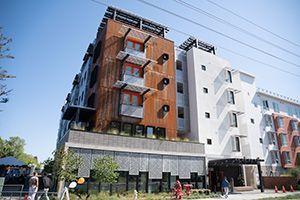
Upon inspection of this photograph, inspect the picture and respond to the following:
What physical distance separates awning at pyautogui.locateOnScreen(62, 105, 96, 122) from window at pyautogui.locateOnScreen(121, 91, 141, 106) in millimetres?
3496

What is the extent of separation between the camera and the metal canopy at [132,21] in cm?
2664

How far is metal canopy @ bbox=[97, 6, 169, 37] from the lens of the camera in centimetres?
2664

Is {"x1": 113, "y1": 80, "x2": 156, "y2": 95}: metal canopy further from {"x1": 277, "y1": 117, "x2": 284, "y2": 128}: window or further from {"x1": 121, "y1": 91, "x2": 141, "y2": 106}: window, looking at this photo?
{"x1": 277, "y1": 117, "x2": 284, "y2": 128}: window

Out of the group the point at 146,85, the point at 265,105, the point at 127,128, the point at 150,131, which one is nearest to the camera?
the point at 127,128

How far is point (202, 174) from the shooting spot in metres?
22.8

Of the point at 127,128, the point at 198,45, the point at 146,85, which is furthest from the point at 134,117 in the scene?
the point at 198,45

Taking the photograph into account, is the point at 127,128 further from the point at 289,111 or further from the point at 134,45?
the point at 289,111

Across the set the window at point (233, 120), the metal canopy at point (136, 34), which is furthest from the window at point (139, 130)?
the window at point (233, 120)

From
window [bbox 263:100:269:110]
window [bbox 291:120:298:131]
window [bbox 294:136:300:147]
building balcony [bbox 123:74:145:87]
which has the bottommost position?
window [bbox 294:136:300:147]

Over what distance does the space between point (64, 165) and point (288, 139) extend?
4228cm

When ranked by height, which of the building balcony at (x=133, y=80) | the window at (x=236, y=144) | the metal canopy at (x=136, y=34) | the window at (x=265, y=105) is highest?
the metal canopy at (x=136, y=34)

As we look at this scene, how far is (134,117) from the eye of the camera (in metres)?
22.5

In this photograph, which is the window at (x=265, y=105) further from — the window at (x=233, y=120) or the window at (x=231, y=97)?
the window at (x=233, y=120)

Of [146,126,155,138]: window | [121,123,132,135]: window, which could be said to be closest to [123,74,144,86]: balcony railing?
[121,123,132,135]: window
